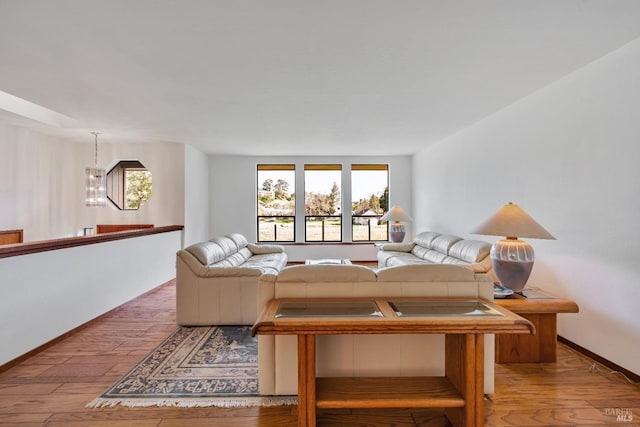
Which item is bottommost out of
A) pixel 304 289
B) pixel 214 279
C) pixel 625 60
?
pixel 214 279

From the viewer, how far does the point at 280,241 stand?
7.41 meters

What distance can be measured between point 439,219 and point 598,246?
332 cm

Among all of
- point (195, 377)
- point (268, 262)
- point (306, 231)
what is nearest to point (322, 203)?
point (306, 231)

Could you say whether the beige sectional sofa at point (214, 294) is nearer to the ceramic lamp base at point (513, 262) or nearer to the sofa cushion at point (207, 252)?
the sofa cushion at point (207, 252)

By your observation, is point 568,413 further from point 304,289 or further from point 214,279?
point 214,279

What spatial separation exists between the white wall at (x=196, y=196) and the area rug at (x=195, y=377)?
11.1 ft

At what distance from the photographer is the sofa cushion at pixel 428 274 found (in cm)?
207

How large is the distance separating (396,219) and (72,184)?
243 inches

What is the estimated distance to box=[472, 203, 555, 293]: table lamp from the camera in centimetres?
256

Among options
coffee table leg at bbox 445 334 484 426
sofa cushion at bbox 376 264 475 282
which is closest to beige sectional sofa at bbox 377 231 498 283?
sofa cushion at bbox 376 264 475 282

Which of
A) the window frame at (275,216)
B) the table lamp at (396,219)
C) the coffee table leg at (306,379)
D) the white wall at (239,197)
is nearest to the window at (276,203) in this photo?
the window frame at (275,216)

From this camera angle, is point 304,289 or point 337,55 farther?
point 337,55

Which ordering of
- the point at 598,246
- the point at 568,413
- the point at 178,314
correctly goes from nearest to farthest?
1. the point at 568,413
2. the point at 598,246
3. the point at 178,314

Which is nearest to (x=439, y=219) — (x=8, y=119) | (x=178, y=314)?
(x=178, y=314)
